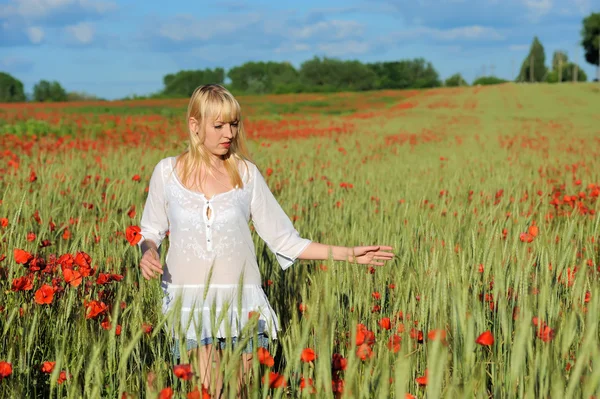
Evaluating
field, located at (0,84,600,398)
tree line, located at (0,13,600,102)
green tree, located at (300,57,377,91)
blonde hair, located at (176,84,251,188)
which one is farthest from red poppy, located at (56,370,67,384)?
green tree, located at (300,57,377,91)

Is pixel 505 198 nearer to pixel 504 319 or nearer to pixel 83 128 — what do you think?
pixel 504 319

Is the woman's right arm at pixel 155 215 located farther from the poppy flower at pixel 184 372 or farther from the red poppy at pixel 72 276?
the poppy flower at pixel 184 372

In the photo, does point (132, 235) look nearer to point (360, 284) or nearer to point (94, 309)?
point (94, 309)

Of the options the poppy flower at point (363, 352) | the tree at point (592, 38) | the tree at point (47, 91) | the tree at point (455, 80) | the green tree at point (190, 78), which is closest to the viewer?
the poppy flower at point (363, 352)

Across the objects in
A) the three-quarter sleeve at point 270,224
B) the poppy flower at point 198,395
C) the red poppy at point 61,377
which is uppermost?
the three-quarter sleeve at point 270,224

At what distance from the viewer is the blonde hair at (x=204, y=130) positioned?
2.04 m

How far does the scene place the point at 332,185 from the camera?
5.84 meters

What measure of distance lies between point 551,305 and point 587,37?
88.8 m

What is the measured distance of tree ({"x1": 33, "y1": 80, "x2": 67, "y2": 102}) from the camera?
6059 centimetres

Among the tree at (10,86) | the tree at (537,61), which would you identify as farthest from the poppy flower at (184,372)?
the tree at (537,61)

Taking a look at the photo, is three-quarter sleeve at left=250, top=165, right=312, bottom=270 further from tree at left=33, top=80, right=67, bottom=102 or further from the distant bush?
the distant bush

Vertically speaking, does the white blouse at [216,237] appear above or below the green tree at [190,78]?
below

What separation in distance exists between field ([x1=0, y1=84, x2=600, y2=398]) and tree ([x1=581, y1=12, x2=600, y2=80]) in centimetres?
7727

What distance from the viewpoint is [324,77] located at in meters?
82.0
